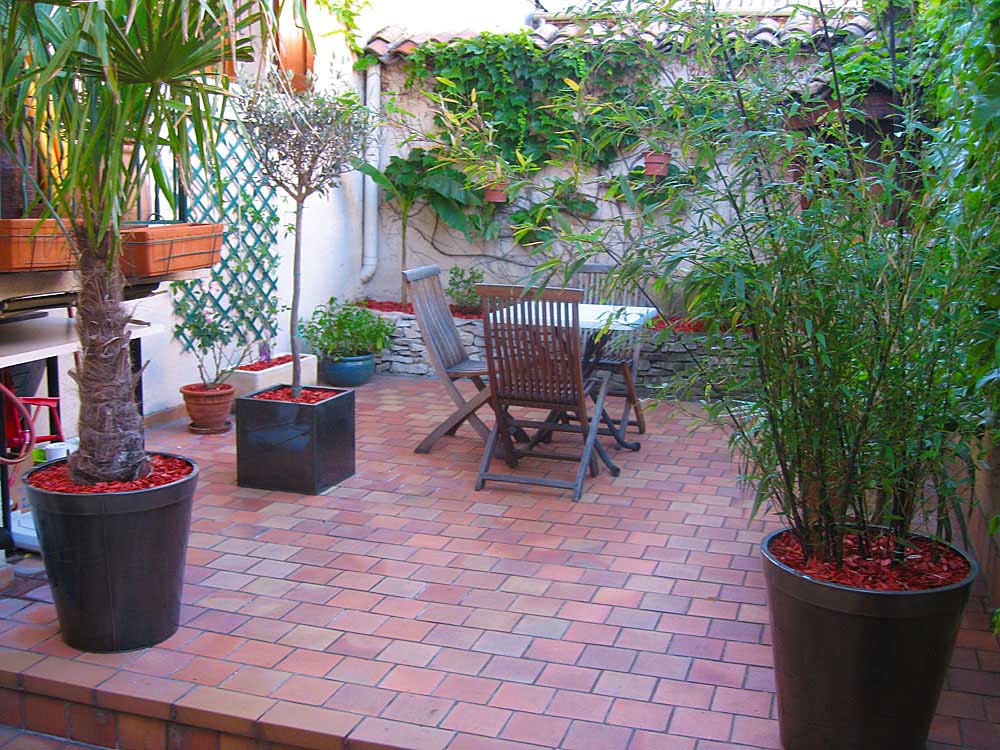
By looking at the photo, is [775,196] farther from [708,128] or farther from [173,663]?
[173,663]

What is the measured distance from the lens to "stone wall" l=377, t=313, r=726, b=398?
22.4 feet

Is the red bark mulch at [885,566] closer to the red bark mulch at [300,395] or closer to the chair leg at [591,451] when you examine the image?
the chair leg at [591,451]

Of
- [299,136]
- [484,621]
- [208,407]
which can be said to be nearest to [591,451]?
[484,621]

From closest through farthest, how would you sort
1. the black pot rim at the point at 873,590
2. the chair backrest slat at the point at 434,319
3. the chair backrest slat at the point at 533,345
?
the black pot rim at the point at 873,590
the chair backrest slat at the point at 533,345
the chair backrest slat at the point at 434,319

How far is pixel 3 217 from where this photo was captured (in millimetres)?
3334

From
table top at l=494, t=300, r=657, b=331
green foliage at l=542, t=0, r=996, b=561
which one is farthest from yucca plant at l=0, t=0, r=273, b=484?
table top at l=494, t=300, r=657, b=331

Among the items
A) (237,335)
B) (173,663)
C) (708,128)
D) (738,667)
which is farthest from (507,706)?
(237,335)

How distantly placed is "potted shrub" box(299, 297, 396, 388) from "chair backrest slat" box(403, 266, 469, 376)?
1.54 meters

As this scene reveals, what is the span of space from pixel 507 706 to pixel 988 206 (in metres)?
1.69

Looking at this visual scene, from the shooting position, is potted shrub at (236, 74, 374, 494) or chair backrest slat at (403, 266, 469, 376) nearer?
potted shrub at (236, 74, 374, 494)

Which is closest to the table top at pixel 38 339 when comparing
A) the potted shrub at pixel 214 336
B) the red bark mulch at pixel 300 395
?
the red bark mulch at pixel 300 395

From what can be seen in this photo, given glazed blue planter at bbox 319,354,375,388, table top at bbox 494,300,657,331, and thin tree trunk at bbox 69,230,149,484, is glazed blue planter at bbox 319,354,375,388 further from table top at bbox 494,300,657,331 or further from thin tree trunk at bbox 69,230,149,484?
thin tree trunk at bbox 69,230,149,484

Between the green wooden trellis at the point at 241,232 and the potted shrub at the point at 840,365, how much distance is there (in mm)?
3954

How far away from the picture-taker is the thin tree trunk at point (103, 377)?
278cm
